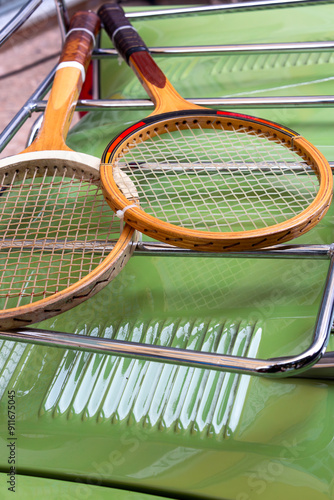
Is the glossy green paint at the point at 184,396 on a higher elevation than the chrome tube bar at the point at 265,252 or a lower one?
lower

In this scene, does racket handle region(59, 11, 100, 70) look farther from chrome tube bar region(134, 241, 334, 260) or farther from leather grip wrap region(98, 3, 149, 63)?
chrome tube bar region(134, 241, 334, 260)

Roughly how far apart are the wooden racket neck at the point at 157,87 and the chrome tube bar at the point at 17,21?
7.7 inches

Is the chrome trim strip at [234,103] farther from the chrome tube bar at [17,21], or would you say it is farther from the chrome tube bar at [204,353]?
the chrome tube bar at [204,353]

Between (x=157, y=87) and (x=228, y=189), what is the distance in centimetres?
22

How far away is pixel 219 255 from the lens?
0.62 m

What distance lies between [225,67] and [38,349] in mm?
694

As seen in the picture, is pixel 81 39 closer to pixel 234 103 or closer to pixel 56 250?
pixel 234 103

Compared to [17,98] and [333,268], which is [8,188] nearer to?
[333,268]

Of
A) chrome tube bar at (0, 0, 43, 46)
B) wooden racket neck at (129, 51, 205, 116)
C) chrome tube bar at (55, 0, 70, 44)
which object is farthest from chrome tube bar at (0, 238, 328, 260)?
chrome tube bar at (55, 0, 70, 44)

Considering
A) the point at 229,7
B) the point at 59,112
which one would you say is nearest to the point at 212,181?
the point at 59,112

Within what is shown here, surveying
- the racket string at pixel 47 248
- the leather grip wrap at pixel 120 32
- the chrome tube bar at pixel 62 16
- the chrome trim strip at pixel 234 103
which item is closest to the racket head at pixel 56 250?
the racket string at pixel 47 248

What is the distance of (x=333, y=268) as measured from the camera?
58cm

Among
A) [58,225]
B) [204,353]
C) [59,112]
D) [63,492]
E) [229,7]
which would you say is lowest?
[63,492]

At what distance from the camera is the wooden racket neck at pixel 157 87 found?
812 millimetres
